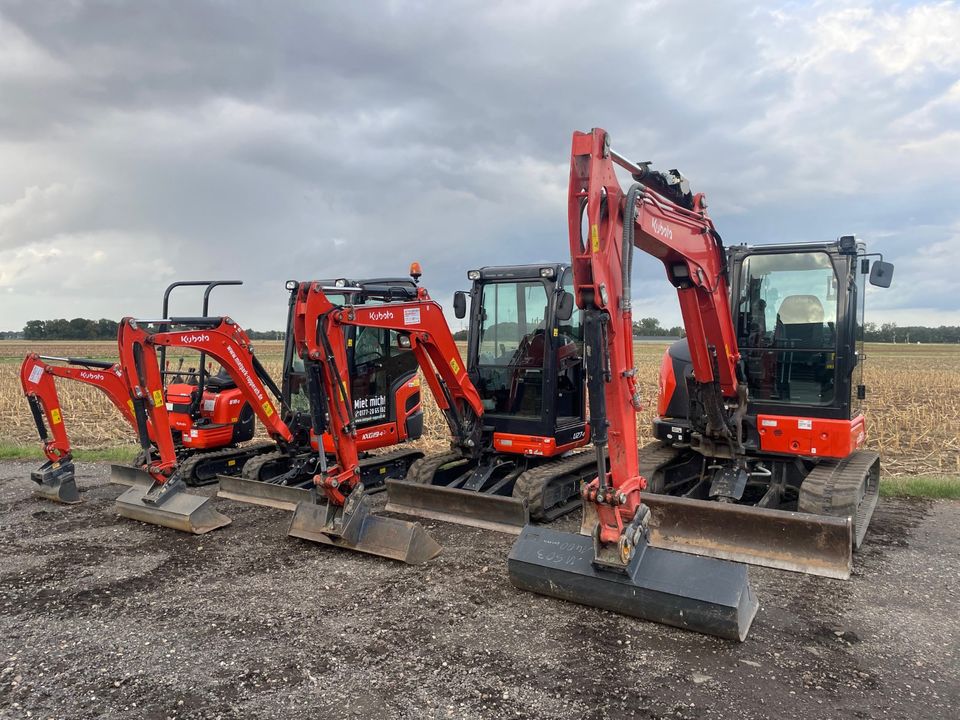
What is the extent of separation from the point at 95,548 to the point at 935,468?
36.6 feet

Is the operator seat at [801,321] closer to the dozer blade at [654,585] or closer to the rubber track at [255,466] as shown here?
the dozer blade at [654,585]

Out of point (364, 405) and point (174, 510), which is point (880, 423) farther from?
point (174, 510)

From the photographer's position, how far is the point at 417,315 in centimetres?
714

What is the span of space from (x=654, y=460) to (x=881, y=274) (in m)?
2.89

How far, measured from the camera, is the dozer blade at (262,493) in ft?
24.9

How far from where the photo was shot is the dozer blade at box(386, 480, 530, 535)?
671 centimetres

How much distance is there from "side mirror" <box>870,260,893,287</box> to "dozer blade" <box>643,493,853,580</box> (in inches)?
100.0

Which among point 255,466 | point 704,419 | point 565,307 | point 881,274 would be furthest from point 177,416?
point 881,274

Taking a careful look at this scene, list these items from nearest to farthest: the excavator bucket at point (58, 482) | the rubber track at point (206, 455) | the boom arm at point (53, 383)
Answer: the excavator bucket at point (58, 482) < the boom arm at point (53, 383) < the rubber track at point (206, 455)

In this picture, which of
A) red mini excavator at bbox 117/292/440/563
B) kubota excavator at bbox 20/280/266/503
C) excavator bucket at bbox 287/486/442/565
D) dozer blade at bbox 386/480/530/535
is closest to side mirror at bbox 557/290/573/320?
dozer blade at bbox 386/480/530/535

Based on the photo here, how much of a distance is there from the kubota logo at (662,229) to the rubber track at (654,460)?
231 centimetres

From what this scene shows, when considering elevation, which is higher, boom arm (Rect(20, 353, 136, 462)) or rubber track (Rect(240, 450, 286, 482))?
boom arm (Rect(20, 353, 136, 462))

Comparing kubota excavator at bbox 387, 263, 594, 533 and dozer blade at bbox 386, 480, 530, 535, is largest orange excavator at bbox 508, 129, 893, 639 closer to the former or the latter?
dozer blade at bbox 386, 480, 530, 535

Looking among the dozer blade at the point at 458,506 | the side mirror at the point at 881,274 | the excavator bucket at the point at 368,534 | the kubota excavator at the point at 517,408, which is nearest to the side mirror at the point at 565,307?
the kubota excavator at the point at 517,408
